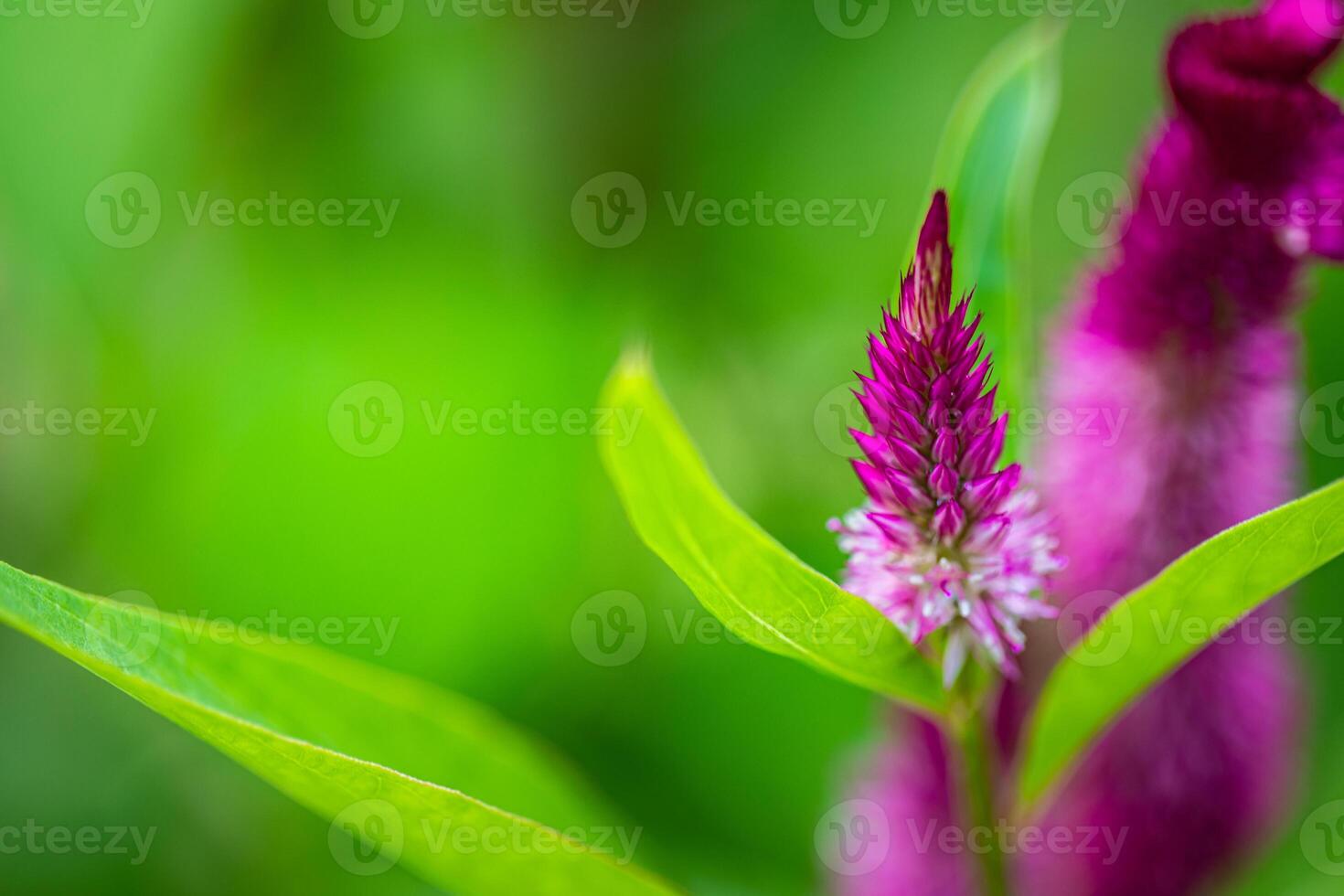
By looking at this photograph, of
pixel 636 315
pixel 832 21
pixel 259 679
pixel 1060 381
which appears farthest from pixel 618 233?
pixel 259 679

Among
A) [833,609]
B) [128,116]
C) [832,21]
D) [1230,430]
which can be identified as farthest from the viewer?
[832,21]

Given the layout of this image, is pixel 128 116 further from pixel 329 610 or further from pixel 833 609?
pixel 833 609

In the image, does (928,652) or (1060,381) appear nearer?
(928,652)
